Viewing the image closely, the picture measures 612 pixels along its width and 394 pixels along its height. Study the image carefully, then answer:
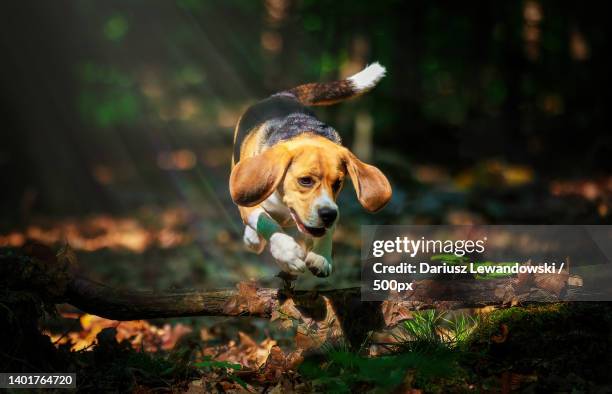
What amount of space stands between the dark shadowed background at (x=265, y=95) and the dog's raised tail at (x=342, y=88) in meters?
2.56

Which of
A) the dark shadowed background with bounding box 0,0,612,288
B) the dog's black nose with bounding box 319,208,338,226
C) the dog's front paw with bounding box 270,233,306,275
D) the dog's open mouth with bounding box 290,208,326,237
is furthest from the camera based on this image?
the dark shadowed background with bounding box 0,0,612,288

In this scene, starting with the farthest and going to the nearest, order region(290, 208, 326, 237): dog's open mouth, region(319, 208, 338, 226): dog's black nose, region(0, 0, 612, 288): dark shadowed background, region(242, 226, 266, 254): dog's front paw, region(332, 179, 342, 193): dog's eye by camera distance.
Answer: region(0, 0, 612, 288): dark shadowed background, region(242, 226, 266, 254): dog's front paw, region(332, 179, 342, 193): dog's eye, region(290, 208, 326, 237): dog's open mouth, region(319, 208, 338, 226): dog's black nose

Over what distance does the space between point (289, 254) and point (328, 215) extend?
17.2 inches

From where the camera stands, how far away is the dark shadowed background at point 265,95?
33.2 feet

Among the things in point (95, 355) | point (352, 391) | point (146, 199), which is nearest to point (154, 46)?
point (146, 199)

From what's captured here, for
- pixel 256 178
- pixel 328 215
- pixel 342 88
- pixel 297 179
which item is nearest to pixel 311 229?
pixel 328 215

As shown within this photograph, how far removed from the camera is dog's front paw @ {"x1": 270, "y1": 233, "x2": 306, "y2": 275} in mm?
3285

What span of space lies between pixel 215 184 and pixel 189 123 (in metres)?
14.2

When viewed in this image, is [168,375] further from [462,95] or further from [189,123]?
[189,123]

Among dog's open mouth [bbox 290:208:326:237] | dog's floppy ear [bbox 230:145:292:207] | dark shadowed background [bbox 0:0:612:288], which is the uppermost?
dark shadowed background [bbox 0:0:612:288]

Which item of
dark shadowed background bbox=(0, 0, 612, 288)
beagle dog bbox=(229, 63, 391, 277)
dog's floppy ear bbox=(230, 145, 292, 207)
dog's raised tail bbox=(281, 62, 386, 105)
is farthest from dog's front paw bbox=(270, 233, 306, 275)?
dark shadowed background bbox=(0, 0, 612, 288)

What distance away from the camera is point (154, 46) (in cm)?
1909

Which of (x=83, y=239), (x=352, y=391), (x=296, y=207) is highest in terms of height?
(x=83, y=239)

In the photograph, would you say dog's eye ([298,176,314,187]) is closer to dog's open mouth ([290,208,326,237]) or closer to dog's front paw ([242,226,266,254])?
dog's open mouth ([290,208,326,237])
